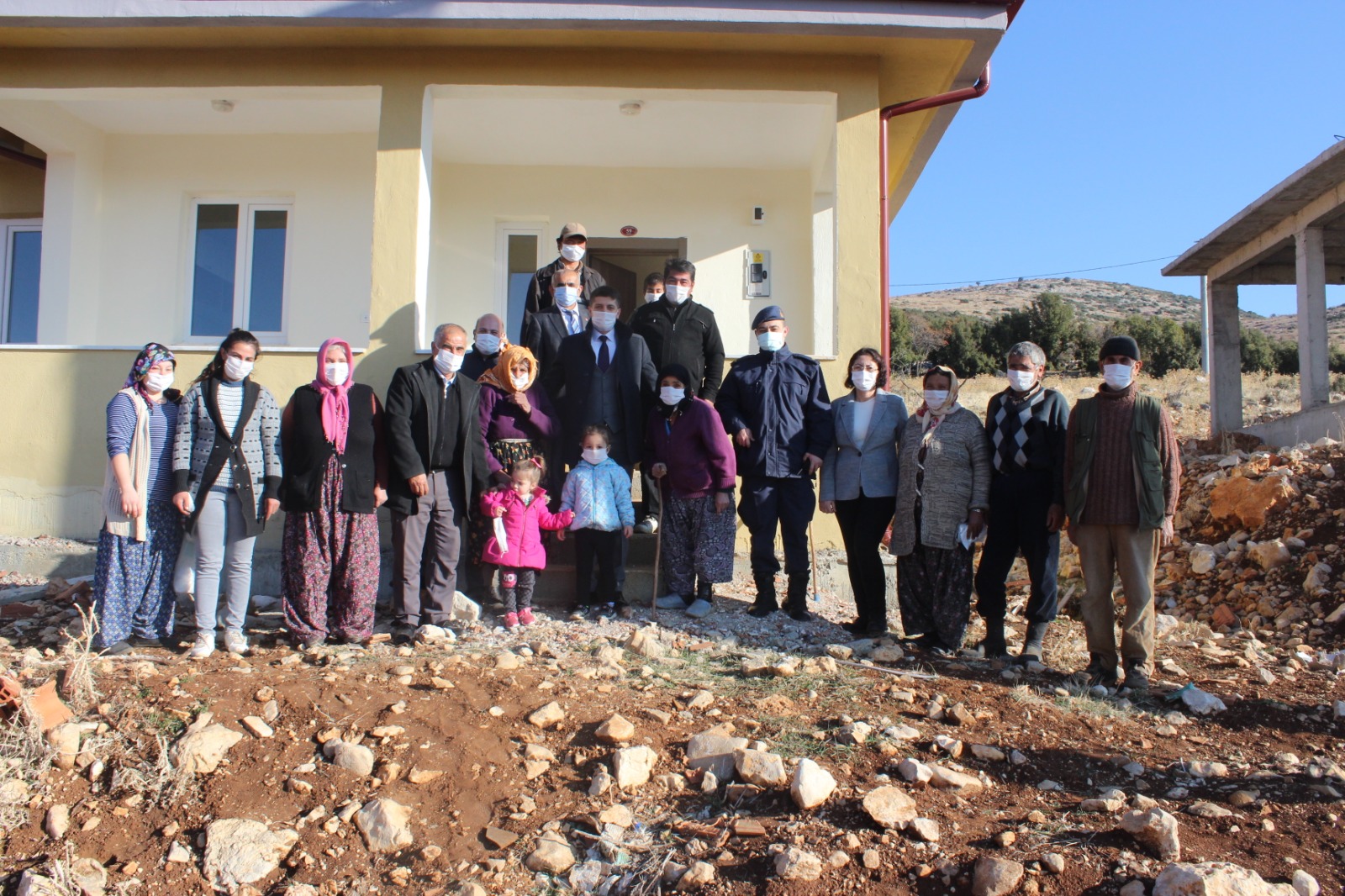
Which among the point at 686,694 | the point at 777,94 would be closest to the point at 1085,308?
the point at 777,94

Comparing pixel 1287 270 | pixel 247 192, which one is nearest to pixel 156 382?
pixel 247 192

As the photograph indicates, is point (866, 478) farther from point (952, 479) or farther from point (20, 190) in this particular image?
point (20, 190)

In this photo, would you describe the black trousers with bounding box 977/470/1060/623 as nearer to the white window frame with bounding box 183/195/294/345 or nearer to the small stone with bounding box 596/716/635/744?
A: the small stone with bounding box 596/716/635/744

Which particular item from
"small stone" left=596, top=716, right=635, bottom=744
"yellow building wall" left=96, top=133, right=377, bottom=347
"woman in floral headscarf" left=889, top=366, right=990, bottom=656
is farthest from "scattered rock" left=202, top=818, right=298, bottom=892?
"yellow building wall" left=96, top=133, right=377, bottom=347

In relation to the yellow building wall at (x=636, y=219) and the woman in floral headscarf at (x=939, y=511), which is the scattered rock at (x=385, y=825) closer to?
the woman in floral headscarf at (x=939, y=511)

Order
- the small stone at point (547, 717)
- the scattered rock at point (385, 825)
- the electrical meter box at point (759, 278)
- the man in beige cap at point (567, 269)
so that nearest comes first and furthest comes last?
the scattered rock at point (385, 825) < the small stone at point (547, 717) < the man in beige cap at point (567, 269) < the electrical meter box at point (759, 278)

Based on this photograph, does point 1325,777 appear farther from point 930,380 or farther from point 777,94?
point 777,94

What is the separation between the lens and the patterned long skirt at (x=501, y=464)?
551 cm

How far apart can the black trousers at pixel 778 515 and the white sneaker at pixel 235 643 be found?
9.39 ft

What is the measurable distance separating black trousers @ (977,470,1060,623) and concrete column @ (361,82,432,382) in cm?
391

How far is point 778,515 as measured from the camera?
5750 mm

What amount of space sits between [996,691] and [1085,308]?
4923cm

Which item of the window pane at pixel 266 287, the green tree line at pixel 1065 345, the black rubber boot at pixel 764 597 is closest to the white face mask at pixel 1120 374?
the black rubber boot at pixel 764 597

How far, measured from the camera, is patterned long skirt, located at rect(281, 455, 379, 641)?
16.3 ft
